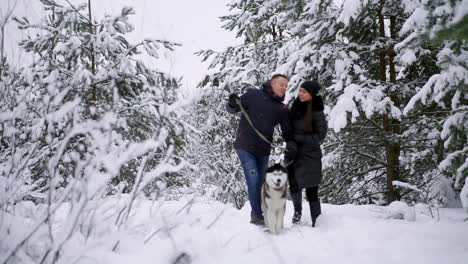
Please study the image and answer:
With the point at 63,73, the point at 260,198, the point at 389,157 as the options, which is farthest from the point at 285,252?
the point at 63,73

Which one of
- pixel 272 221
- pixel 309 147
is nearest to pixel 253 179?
pixel 272 221

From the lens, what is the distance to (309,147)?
4.17m

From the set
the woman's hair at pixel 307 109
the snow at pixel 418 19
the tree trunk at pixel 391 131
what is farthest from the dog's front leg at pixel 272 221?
the tree trunk at pixel 391 131

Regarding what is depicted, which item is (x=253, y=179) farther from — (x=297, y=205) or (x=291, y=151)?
(x=297, y=205)

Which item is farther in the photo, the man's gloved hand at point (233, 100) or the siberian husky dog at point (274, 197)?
the man's gloved hand at point (233, 100)

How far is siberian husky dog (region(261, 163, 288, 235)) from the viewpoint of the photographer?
380 centimetres

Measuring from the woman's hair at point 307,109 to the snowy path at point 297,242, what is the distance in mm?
1263

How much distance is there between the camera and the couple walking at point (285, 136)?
4.12 metres

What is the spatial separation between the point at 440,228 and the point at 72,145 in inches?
258

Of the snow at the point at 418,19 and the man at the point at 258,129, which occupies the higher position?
the snow at the point at 418,19

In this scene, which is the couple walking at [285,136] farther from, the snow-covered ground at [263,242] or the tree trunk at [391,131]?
the tree trunk at [391,131]

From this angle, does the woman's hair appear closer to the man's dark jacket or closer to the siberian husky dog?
the man's dark jacket

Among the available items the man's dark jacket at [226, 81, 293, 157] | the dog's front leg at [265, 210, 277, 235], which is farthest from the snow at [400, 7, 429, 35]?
the dog's front leg at [265, 210, 277, 235]

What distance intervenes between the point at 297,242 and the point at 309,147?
53.7 inches
